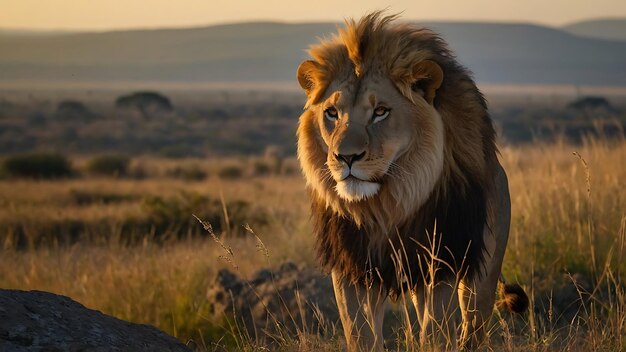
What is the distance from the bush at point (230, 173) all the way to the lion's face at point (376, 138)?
1906cm

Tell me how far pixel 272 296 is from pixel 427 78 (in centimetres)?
310

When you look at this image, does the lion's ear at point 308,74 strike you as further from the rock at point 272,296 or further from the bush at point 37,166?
the bush at point 37,166

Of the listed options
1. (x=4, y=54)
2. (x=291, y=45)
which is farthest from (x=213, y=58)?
(x=4, y=54)

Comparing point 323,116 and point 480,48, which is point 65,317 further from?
point 480,48

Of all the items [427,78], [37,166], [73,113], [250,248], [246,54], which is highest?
[427,78]

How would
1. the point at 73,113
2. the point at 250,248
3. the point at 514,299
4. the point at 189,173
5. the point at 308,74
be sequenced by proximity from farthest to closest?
the point at 73,113, the point at 189,173, the point at 250,248, the point at 514,299, the point at 308,74

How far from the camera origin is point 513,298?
208 inches

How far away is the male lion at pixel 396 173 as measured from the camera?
4.41 m

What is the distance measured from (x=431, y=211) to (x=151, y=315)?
3.56 meters

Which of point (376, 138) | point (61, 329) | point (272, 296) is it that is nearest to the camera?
point (61, 329)

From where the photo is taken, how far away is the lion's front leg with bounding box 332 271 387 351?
14.9 feet

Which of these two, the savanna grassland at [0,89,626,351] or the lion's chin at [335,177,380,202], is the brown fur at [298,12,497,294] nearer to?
the lion's chin at [335,177,380,202]

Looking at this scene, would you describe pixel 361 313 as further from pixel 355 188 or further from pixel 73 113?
pixel 73 113

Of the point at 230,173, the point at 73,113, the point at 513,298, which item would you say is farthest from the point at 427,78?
the point at 73,113
